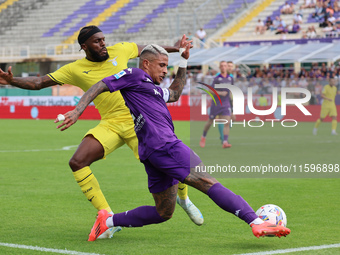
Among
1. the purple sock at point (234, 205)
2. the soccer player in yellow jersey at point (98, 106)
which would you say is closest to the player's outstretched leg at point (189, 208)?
the soccer player in yellow jersey at point (98, 106)

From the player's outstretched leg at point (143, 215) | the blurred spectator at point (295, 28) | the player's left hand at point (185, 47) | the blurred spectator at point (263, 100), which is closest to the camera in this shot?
the player's outstretched leg at point (143, 215)

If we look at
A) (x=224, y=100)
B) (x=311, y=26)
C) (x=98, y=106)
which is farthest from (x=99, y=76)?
(x=311, y=26)

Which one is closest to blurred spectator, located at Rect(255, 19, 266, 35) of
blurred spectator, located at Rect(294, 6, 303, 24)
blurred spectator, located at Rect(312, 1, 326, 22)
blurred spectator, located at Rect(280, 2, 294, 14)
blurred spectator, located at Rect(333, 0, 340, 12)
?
blurred spectator, located at Rect(280, 2, 294, 14)

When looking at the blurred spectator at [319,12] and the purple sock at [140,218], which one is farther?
the blurred spectator at [319,12]

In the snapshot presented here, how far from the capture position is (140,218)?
6.20 m

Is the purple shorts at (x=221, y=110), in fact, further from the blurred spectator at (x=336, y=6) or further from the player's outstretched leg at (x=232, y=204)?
the blurred spectator at (x=336, y=6)

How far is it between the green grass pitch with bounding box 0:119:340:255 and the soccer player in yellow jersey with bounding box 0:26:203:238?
0.43m

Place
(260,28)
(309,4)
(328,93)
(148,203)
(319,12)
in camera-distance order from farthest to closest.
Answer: (260,28)
(309,4)
(319,12)
(328,93)
(148,203)

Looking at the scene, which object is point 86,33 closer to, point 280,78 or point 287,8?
point 280,78

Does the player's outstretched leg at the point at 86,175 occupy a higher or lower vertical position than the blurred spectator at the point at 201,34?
higher

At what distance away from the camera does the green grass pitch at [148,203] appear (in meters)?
6.15

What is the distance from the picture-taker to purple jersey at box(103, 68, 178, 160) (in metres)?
5.73

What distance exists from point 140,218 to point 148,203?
258 centimetres

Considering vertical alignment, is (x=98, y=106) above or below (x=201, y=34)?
above
